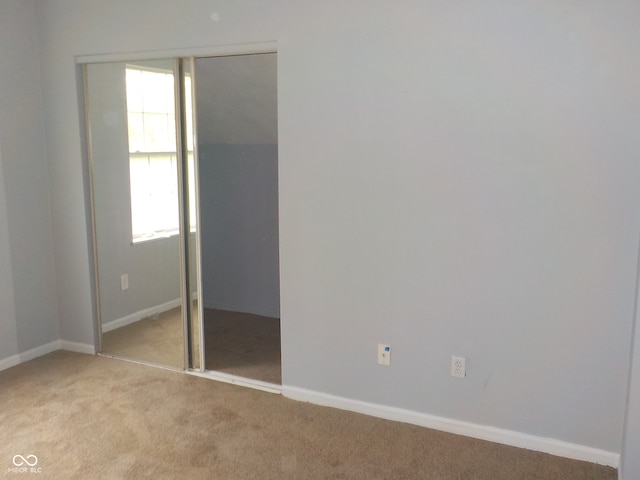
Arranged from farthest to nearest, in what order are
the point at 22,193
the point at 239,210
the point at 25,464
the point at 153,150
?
1. the point at 239,210
2. the point at 22,193
3. the point at 153,150
4. the point at 25,464

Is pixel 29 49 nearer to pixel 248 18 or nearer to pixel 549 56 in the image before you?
pixel 248 18

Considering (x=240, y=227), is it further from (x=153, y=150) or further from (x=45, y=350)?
(x=45, y=350)

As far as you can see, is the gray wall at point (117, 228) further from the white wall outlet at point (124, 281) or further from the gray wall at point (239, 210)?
the gray wall at point (239, 210)

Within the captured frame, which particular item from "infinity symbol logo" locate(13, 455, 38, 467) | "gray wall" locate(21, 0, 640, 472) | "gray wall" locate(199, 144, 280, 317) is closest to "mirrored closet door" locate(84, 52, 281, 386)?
"gray wall" locate(199, 144, 280, 317)

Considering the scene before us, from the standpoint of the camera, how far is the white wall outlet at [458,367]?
2.64 metres

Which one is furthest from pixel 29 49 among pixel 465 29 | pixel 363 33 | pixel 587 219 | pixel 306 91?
pixel 587 219

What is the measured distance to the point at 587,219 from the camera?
2.31 meters

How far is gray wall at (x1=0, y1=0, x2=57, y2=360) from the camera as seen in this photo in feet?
11.0

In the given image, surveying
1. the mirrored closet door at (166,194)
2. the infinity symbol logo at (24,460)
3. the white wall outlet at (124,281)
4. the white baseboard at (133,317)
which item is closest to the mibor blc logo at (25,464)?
the infinity symbol logo at (24,460)

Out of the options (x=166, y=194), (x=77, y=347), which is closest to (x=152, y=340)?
(x=77, y=347)

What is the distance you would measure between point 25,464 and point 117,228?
5.22ft

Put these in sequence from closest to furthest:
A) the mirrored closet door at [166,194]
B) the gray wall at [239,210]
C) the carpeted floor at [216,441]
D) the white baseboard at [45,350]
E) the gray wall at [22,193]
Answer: the carpeted floor at [216,441] → the mirrored closet door at [166,194] → the gray wall at [22,193] → the white baseboard at [45,350] → the gray wall at [239,210]

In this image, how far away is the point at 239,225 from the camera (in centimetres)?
438

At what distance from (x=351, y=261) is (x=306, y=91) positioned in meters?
0.87
